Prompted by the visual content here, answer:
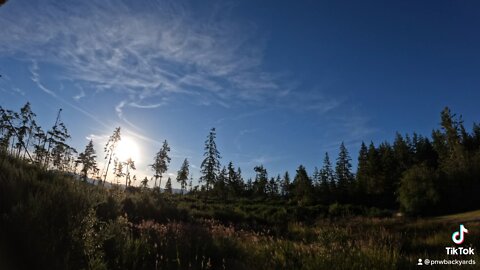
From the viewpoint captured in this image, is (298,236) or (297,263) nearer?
(297,263)

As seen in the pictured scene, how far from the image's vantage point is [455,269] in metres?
5.22

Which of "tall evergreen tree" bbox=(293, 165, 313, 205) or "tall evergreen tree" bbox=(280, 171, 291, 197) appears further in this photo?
"tall evergreen tree" bbox=(280, 171, 291, 197)

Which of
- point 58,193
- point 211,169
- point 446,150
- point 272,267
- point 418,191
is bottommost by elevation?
point 272,267

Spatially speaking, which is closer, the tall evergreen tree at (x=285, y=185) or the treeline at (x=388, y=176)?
the treeline at (x=388, y=176)

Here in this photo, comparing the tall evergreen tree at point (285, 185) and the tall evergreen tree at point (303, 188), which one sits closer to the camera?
the tall evergreen tree at point (303, 188)

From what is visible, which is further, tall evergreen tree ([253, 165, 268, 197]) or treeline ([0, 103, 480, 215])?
tall evergreen tree ([253, 165, 268, 197])

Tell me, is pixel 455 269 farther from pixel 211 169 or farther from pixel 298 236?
pixel 211 169

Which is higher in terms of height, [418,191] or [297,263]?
[418,191]

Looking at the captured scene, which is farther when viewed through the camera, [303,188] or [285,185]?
[285,185]

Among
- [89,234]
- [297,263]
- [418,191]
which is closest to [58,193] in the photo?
[89,234]

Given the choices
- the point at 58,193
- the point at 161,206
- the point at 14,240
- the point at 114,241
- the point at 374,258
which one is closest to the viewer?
the point at 14,240

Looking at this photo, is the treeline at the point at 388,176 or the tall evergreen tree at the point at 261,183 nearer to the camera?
the treeline at the point at 388,176

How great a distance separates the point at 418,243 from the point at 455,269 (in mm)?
3923

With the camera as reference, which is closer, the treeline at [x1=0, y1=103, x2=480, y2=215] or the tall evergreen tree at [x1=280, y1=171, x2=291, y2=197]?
the treeline at [x1=0, y1=103, x2=480, y2=215]
